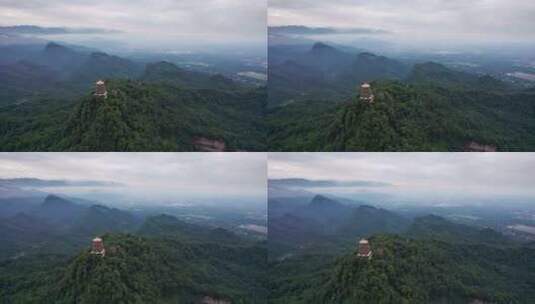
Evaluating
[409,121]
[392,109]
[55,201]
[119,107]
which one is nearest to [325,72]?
[392,109]

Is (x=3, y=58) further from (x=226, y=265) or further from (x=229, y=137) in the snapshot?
(x=226, y=265)

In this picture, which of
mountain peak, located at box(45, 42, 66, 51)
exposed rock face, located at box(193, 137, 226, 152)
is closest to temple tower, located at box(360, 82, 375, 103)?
exposed rock face, located at box(193, 137, 226, 152)

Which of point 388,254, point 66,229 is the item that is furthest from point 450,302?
point 66,229

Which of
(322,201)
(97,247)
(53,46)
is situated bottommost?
(97,247)

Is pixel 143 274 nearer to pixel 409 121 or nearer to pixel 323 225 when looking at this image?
pixel 323 225

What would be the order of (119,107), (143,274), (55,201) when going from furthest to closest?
(55,201) → (143,274) → (119,107)

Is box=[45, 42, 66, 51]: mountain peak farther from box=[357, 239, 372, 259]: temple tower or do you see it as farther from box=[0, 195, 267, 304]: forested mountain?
box=[357, 239, 372, 259]: temple tower
